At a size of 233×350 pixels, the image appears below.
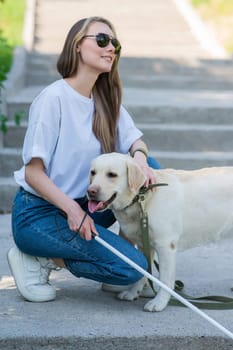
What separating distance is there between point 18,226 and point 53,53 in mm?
6050

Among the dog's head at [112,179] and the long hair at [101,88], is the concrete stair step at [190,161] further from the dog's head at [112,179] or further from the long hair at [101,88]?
the dog's head at [112,179]

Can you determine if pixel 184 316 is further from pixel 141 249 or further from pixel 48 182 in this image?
pixel 48 182

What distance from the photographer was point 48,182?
4164 mm

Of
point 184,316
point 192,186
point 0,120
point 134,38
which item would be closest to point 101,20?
point 192,186

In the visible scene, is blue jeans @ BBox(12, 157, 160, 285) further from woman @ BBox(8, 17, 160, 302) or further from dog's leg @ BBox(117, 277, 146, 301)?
dog's leg @ BBox(117, 277, 146, 301)

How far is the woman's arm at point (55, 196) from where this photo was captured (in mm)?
4066

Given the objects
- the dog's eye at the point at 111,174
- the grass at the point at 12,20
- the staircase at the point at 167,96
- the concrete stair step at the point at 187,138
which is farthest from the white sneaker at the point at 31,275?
the grass at the point at 12,20

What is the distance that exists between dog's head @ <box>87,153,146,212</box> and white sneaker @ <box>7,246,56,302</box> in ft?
1.77

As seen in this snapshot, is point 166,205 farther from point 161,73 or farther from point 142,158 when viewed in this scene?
point 161,73

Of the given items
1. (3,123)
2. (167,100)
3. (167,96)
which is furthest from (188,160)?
(167,96)

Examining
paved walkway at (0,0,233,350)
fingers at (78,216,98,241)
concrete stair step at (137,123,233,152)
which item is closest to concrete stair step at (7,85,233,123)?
concrete stair step at (137,123,233,152)

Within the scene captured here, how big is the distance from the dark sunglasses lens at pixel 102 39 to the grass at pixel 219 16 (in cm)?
786

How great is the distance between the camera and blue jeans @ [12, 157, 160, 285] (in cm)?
423

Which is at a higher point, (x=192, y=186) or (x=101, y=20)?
(x=101, y=20)
